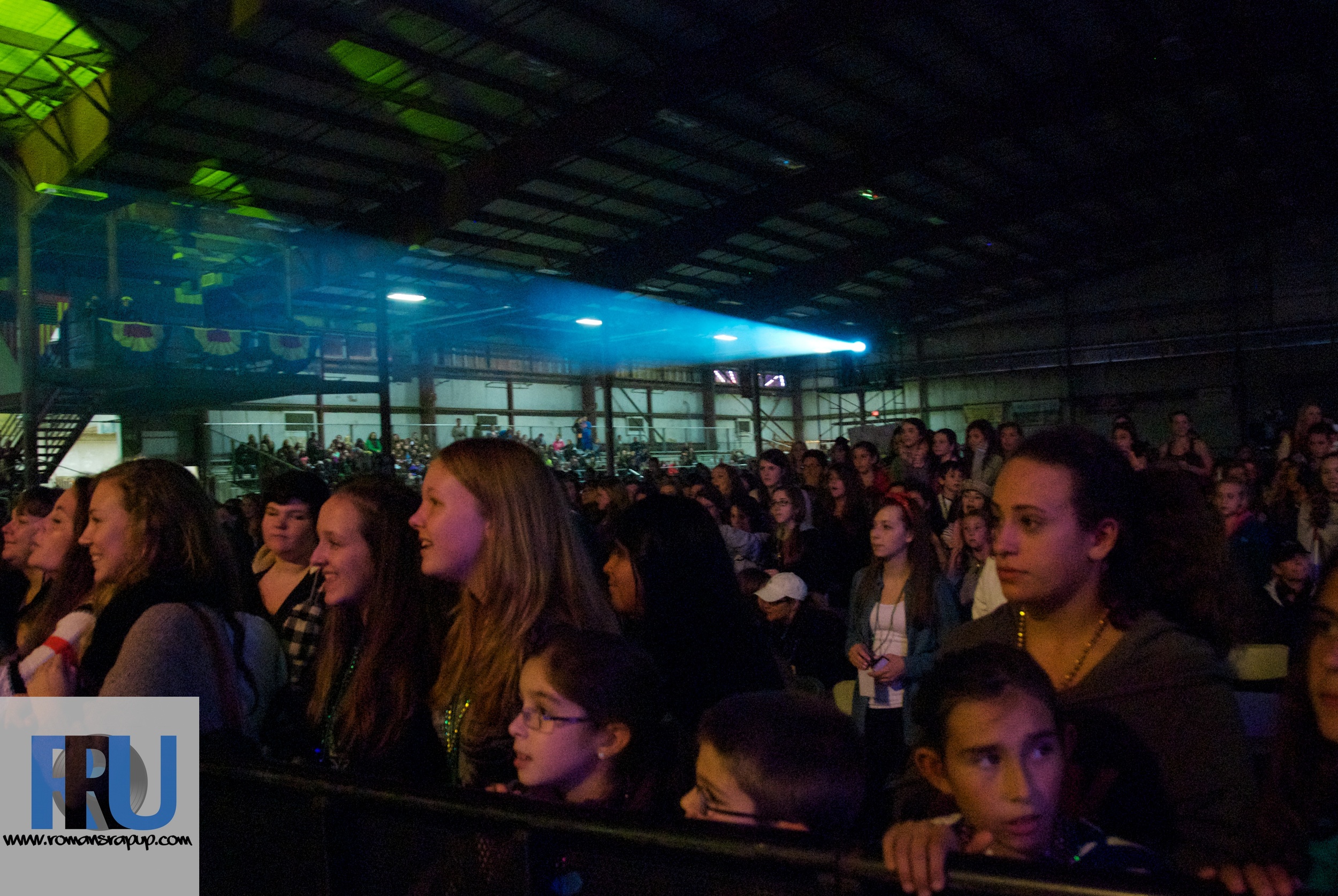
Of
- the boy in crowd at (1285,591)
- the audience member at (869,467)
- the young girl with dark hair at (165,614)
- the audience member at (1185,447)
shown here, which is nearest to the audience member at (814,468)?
the audience member at (869,467)

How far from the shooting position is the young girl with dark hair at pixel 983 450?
6.55 metres

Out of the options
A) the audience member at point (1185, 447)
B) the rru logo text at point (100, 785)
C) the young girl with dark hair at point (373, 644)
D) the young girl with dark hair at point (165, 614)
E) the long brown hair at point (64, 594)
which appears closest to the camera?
the rru logo text at point (100, 785)

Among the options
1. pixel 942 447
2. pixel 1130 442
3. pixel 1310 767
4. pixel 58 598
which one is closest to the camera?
pixel 1310 767

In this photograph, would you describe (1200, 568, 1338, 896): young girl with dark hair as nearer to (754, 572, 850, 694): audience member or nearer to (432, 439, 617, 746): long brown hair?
(432, 439, 617, 746): long brown hair

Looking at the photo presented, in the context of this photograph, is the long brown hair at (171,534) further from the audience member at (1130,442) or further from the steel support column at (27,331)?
the steel support column at (27,331)

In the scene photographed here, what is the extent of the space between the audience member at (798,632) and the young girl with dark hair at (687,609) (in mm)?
1981

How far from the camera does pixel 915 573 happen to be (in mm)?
3662

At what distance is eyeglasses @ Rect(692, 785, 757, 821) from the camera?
3.91 feet

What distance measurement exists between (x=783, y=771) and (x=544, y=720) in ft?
1.38

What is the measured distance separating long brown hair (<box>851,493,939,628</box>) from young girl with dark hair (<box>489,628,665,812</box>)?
2.31 meters

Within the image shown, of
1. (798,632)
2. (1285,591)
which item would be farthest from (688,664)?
(1285,591)

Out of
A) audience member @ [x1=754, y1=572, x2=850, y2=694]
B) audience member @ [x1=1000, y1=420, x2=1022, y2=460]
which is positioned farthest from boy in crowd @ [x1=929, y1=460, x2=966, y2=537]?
audience member @ [x1=754, y1=572, x2=850, y2=694]

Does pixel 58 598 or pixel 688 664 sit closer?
pixel 688 664

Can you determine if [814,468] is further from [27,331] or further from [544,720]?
[27,331]
